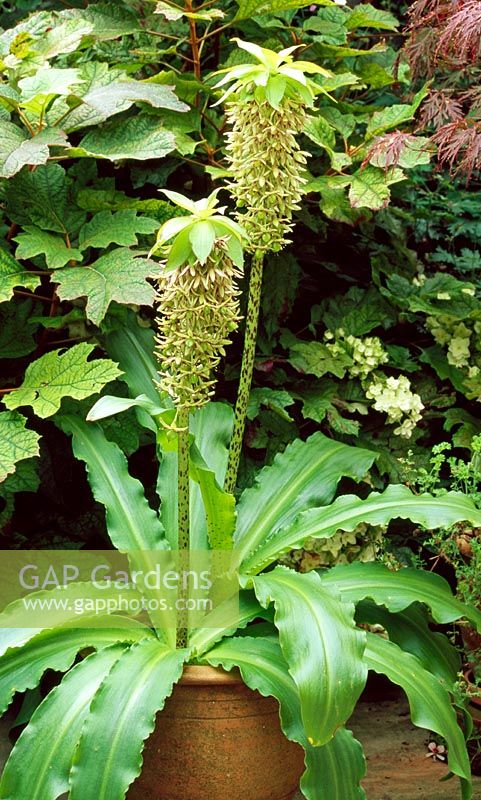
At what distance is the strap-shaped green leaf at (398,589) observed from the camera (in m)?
1.78

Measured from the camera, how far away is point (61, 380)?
196 centimetres

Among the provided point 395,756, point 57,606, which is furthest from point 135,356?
point 395,756

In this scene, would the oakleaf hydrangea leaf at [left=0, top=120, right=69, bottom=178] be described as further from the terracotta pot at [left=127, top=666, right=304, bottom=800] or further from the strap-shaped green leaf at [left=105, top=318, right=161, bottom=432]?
the terracotta pot at [left=127, top=666, right=304, bottom=800]

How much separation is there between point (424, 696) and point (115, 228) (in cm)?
121

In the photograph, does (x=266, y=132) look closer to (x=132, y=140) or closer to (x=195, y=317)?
(x=195, y=317)

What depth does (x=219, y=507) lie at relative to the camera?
187 centimetres

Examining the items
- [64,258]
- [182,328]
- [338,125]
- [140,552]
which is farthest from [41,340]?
[338,125]

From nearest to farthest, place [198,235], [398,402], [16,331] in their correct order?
[198,235] → [16,331] → [398,402]

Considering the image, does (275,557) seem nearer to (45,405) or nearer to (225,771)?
(225,771)

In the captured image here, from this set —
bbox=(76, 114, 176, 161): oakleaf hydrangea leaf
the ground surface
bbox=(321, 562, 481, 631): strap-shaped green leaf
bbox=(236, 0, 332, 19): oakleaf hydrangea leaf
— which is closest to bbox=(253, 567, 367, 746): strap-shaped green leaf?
bbox=(321, 562, 481, 631): strap-shaped green leaf

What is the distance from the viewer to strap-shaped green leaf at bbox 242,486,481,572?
1.83 m

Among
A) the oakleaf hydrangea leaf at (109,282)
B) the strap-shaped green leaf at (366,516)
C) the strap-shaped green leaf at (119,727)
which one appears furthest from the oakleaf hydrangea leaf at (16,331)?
the strap-shaped green leaf at (119,727)

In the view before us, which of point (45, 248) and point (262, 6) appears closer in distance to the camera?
point (45, 248)

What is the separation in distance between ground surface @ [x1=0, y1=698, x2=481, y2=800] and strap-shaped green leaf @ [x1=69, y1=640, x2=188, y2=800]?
774 mm
